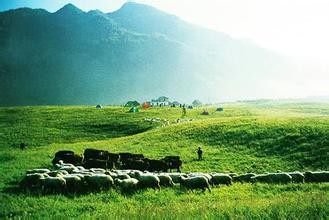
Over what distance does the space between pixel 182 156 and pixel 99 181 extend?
21910 mm

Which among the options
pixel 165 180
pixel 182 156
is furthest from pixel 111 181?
pixel 182 156

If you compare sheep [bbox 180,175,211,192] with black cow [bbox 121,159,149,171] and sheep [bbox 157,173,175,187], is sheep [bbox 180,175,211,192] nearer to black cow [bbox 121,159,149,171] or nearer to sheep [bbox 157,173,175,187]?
sheep [bbox 157,173,175,187]

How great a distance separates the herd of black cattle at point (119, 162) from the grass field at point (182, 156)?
196cm

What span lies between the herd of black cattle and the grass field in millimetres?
1957

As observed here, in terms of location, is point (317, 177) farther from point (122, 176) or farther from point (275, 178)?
point (122, 176)

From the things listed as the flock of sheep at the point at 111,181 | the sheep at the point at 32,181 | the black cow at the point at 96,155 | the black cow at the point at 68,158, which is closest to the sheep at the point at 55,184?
the flock of sheep at the point at 111,181

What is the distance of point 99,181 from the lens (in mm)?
22844

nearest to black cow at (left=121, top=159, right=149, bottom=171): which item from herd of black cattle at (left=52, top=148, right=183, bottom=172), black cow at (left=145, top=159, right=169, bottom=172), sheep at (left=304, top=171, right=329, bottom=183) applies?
herd of black cattle at (left=52, top=148, right=183, bottom=172)

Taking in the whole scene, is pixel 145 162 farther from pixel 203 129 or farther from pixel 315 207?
pixel 203 129

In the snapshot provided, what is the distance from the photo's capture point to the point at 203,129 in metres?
60.0

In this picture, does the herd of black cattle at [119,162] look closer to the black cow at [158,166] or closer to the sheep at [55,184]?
the black cow at [158,166]

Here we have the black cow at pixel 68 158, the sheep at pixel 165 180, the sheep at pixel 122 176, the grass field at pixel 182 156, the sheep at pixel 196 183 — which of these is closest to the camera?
the grass field at pixel 182 156

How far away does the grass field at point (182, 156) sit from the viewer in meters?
15.1

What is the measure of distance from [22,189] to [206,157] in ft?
76.7
